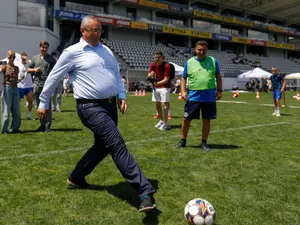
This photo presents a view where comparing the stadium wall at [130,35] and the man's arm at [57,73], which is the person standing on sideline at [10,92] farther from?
the stadium wall at [130,35]

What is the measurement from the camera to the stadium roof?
172ft

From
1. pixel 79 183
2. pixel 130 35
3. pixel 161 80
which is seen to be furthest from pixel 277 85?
Answer: pixel 130 35

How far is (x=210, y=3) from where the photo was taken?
166 ft

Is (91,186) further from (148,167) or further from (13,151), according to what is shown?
(13,151)

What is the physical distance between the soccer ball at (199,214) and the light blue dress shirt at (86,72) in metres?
1.46

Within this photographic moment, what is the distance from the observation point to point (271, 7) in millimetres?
56438

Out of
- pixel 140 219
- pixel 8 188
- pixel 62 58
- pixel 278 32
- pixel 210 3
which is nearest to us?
pixel 140 219

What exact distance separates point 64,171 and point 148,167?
117 cm

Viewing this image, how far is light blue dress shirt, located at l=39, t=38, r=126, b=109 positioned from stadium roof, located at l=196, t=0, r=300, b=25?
4954cm

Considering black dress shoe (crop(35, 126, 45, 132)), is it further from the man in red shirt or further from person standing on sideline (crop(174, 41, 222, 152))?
person standing on sideline (crop(174, 41, 222, 152))

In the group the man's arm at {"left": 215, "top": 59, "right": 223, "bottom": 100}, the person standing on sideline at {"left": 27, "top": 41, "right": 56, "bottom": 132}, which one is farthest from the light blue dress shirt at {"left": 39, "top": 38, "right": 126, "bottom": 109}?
the person standing on sideline at {"left": 27, "top": 41, "right": 56, "bottom": 132}

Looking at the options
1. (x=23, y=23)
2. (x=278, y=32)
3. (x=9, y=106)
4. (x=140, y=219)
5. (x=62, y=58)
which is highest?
(x=278, y=32)

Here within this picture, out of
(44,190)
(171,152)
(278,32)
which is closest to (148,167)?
(171,152)

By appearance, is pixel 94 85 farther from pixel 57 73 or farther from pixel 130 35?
pixel 130 35
